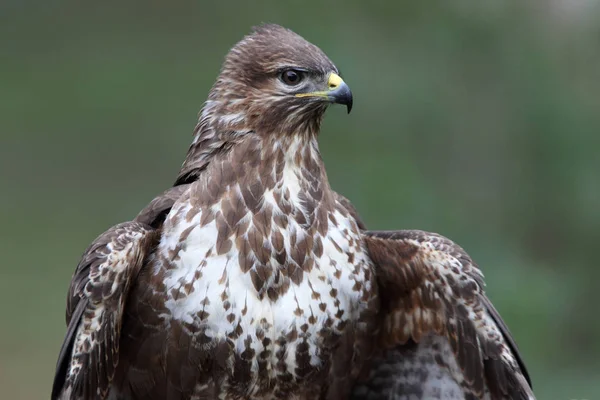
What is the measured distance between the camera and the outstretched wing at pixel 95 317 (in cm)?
452

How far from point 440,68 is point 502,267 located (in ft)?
6.28

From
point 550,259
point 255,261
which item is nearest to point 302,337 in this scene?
point 255,261

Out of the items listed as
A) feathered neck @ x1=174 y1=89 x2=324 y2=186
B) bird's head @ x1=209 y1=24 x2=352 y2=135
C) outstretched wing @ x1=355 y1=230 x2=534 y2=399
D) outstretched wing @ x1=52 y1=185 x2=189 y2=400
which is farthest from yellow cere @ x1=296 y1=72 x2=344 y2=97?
outstretched wing @ x1=52 y1=185 x2=189 y2=400

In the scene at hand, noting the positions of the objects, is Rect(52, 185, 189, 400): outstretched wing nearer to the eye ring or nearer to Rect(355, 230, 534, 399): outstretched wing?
the eye ring

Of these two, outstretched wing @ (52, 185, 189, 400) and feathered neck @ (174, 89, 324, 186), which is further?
feathered neck @ (174, 89, 324, 186)

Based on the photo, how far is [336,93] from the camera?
4.79 metres

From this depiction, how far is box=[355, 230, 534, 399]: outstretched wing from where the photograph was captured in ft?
15.8

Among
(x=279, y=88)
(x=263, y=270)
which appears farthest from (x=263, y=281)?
(x=279, y=88)

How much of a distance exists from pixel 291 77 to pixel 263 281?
925 millimetres

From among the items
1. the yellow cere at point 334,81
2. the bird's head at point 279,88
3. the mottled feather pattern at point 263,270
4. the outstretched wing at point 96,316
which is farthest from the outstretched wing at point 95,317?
the yellow cere at point 334,81

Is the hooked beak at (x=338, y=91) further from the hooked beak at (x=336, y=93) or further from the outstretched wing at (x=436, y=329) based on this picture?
the outstretched wing at (x=436, y=329)

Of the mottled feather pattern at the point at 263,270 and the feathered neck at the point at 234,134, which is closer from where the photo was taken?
the mottled feather pattern at the point at 263,270

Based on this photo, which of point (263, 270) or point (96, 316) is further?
point (263, 270)

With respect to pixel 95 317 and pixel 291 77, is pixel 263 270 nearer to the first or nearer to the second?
pixel 95 317
